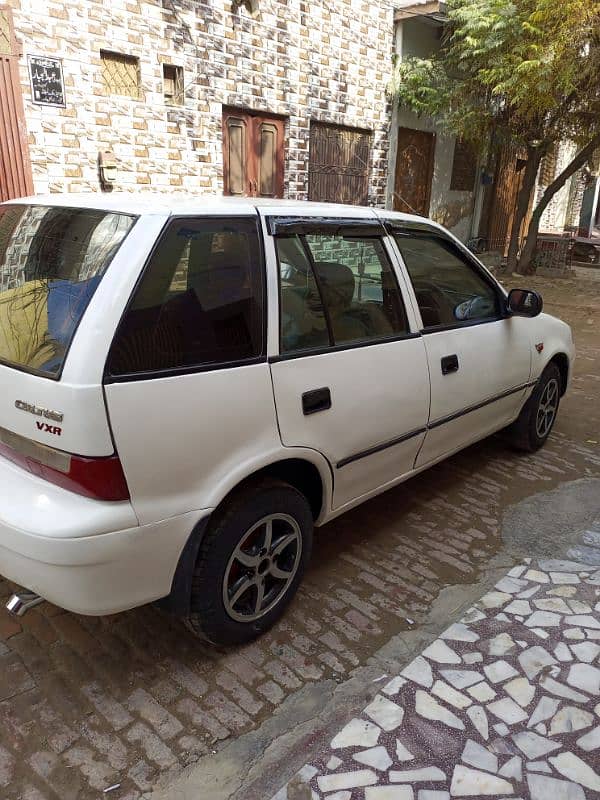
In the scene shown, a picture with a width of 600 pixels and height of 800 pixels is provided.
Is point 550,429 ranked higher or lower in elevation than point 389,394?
lower

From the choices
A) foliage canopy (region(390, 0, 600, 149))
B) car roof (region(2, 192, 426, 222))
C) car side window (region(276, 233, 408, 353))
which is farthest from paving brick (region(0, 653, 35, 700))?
foliage canopy (region(390, 0, 600, 149))

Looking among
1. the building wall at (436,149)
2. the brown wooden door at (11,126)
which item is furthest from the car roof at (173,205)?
the building wall at (436,149)

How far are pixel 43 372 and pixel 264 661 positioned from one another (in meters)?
1.46

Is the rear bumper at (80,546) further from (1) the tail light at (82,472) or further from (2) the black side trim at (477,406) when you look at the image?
(2) the black side trim at (477,406)

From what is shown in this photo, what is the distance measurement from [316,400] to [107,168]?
584 cm

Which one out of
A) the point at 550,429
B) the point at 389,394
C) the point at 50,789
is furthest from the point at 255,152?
the point at 50,789

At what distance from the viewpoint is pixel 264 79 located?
29.0ft

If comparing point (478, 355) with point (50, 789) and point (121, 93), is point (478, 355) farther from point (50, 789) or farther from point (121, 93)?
point (121, 93)

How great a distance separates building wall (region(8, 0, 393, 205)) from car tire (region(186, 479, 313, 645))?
5.83m

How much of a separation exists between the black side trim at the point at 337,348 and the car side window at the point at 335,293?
2 centimetres

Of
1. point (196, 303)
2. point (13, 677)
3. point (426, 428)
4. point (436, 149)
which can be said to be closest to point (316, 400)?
point (196, 303)

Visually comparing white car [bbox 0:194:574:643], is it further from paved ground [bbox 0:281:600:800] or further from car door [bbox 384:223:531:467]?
paved ground [bbox 0:281:600:800]

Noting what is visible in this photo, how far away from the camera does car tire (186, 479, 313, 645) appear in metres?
2.33

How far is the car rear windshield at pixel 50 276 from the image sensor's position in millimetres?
2053
